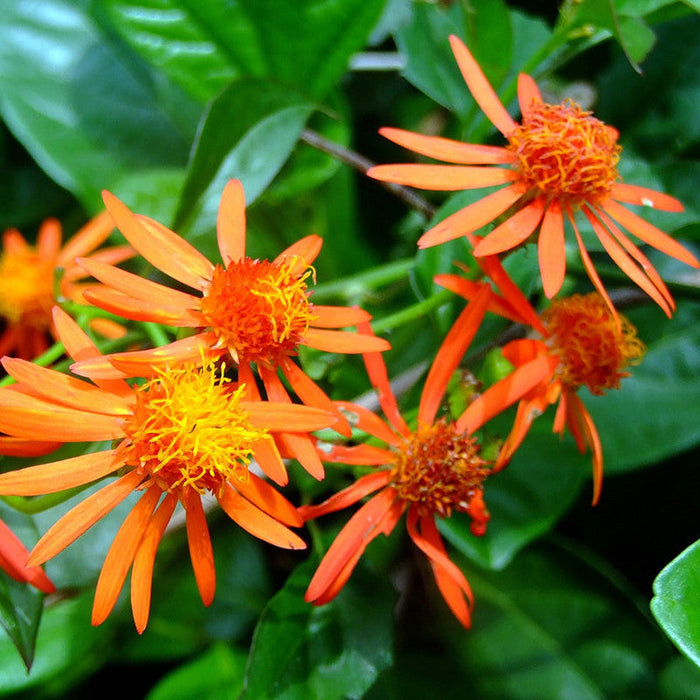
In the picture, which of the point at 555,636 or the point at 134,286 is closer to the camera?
the point at 134,286

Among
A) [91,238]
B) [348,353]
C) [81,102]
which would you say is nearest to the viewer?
[348,353]


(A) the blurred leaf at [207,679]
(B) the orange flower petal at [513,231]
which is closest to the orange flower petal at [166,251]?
(B) the orange flower petal at [513,231]

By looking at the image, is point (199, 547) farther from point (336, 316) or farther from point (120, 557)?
point (336, 316)

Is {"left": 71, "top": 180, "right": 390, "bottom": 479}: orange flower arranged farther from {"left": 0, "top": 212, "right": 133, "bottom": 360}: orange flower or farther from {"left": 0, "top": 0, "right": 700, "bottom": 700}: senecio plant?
{"left": 0, "top": 212, "right": 133, "bottom": 360}: orange flower

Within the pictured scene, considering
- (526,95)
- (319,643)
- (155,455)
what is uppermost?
(526,95)

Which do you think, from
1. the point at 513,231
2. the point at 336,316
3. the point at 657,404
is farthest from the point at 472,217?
the point at 657,404

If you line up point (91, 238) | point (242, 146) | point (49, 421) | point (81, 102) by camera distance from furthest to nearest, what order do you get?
point (81, 102) < point (91, 238) < point (242, 146) < point (49, 421)
